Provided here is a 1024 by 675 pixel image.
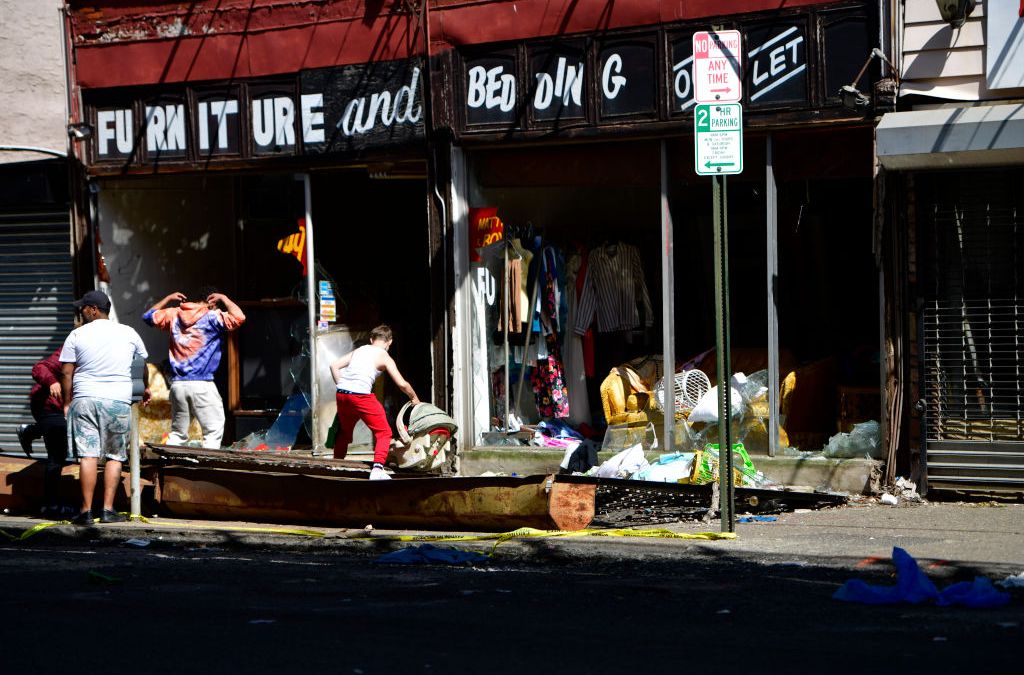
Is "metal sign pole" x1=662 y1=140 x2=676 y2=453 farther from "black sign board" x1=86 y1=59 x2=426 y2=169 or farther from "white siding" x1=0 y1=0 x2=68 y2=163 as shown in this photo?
"white siding" x1=0 y1=0 x2=68 y2=163

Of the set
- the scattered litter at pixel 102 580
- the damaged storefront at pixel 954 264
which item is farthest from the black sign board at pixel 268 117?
the scattered litter at pixel 102 580

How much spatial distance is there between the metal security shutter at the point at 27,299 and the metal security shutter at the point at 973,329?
29.6 feet

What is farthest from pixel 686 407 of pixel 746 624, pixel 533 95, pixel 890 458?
pixel 746 624

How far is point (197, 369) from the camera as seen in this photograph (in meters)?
13.0

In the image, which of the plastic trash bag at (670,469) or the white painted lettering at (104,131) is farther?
the white painted lettering at (104,131)

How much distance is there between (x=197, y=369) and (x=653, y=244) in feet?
14.7

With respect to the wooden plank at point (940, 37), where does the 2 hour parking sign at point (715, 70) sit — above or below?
below

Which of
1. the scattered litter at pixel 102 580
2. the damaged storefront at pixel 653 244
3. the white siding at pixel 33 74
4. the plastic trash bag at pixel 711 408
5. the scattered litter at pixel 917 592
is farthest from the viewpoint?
the white siding at pixel 33 74

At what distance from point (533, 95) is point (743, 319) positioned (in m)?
2.93

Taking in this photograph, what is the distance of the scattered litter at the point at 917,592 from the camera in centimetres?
696

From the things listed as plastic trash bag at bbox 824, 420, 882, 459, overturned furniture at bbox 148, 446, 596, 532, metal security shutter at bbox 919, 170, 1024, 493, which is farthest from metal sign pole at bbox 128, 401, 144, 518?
metal security shutter at bbox 919, 170, 1024, 493

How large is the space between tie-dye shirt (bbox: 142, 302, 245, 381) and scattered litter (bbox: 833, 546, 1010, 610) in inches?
297

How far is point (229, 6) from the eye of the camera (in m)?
13.6

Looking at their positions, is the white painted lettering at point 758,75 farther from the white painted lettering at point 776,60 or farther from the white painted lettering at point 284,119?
the white painted lettering at point 284,119
